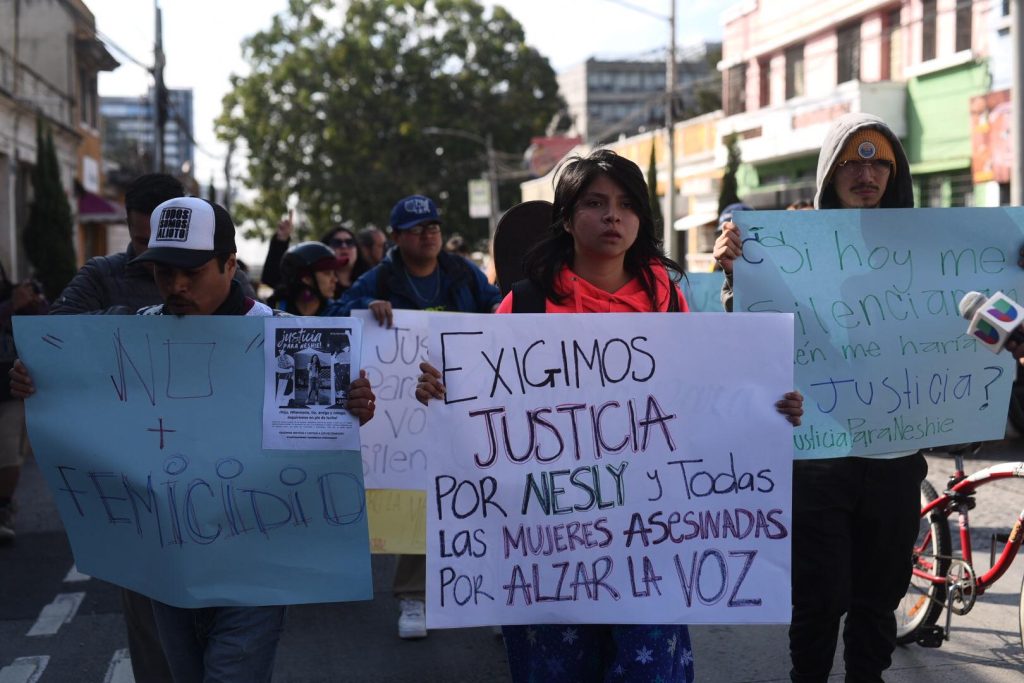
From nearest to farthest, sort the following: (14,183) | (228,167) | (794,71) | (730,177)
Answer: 1. (730,177)
2. (14,183)
3. (794,71)
4. (228,167)

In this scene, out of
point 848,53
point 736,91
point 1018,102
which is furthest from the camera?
point 736,91

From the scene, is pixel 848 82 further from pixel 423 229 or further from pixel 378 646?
pixel 378 646

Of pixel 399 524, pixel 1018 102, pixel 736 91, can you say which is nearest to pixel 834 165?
pixel 399 524

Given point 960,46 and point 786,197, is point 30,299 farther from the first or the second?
point 786,197

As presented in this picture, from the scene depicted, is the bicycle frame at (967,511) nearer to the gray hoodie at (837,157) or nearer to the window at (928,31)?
the gray hoodie at (837,157)

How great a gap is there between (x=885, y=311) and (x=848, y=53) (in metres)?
23.1

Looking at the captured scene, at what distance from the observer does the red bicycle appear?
4.47 m

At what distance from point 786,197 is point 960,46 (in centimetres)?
649

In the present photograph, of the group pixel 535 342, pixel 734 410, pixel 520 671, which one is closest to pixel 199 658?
pixel 520 671

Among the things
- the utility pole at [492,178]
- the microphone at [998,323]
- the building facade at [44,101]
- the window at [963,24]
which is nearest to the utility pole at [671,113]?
the window at [963,24]

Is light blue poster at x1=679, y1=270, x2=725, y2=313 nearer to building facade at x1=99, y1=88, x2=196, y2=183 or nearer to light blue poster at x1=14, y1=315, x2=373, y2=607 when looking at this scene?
light blue poster at x1=14, y1=315, x2=373, y2=607

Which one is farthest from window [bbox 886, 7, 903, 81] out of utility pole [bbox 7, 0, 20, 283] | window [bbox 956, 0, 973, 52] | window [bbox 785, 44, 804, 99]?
utility pole [bbox 7, 0, 20, 283]

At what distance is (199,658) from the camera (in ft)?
10.5

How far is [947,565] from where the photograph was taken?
15.3 feet
